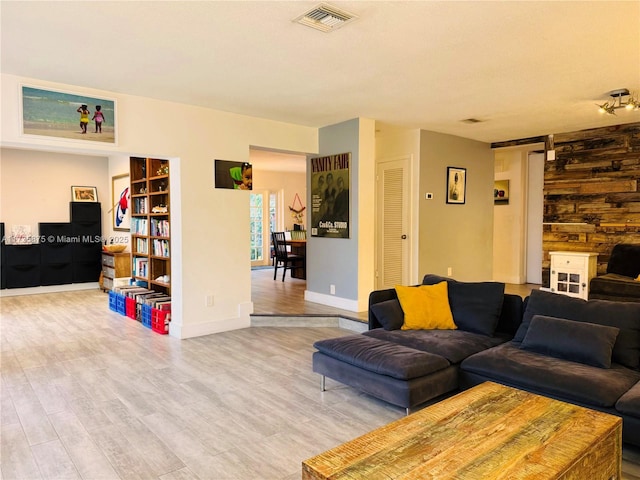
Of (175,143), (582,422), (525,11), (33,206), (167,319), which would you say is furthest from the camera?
(33,206)

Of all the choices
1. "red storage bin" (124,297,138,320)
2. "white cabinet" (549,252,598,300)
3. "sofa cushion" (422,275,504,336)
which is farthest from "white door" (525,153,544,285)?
"red storage bin" (124,297,138,320)

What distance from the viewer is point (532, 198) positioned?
8156mm

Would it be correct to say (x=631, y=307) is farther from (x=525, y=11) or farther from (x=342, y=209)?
(x=342, y=209)

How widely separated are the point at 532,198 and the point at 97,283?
333 inches

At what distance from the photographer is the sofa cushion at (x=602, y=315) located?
112 inches

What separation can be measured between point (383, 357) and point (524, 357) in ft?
3.11

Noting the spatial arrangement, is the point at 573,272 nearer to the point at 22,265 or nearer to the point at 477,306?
the point at 477,306

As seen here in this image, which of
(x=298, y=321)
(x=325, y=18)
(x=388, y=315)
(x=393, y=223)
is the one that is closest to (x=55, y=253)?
(x=298, y=321)

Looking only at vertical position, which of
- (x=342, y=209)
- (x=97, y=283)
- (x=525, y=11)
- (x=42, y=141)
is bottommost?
(x=97, y=283)

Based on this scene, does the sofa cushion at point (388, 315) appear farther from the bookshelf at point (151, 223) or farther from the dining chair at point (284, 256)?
the dining chair at point (284, 256)

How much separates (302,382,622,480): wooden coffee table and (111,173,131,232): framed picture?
7109 millimetres

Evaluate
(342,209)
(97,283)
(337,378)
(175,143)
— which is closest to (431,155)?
(342,209)

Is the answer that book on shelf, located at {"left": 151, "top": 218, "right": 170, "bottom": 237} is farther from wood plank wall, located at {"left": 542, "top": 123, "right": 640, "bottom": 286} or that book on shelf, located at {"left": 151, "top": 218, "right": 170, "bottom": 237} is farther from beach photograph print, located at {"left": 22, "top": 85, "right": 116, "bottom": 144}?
wood plank wall, located at {"left": 542, "top": 123, "right": 640, "bottom": 286}

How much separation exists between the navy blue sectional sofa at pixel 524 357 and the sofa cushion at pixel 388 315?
8 cm
